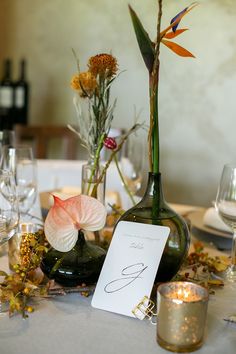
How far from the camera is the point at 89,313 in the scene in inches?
34.7

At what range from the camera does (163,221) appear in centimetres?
96

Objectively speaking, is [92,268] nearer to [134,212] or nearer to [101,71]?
[134,212]

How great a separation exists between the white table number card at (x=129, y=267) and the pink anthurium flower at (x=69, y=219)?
6 cm

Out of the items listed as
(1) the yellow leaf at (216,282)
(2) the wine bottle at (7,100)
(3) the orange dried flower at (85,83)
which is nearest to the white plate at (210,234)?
(1) the yellow leaf at (216,282)

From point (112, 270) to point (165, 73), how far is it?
188 cm

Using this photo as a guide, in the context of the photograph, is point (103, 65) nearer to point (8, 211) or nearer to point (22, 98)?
point (8, 211)

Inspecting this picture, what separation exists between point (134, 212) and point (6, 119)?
2513 millimetres

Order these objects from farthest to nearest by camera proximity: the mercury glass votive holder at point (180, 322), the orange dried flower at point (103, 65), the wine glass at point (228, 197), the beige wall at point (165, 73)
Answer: the beige wall at point (165, 73) < the wine glass at point (228, 197) < the orange dried flower at point (103, 65) < the mercury glass votive holder at point (180, 322)

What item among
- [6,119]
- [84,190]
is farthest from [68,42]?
[84,190]

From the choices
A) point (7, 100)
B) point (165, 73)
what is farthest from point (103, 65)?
point (7, 100)

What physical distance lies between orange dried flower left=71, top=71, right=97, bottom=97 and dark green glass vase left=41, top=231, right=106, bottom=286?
283 mm

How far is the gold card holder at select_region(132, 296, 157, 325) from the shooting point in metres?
0.86

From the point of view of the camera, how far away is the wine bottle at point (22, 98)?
335 centimetres

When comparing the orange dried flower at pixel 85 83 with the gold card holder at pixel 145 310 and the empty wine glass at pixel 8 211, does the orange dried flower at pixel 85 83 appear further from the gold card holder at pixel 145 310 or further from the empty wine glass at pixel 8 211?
the gold card holder at pixel 145 310
